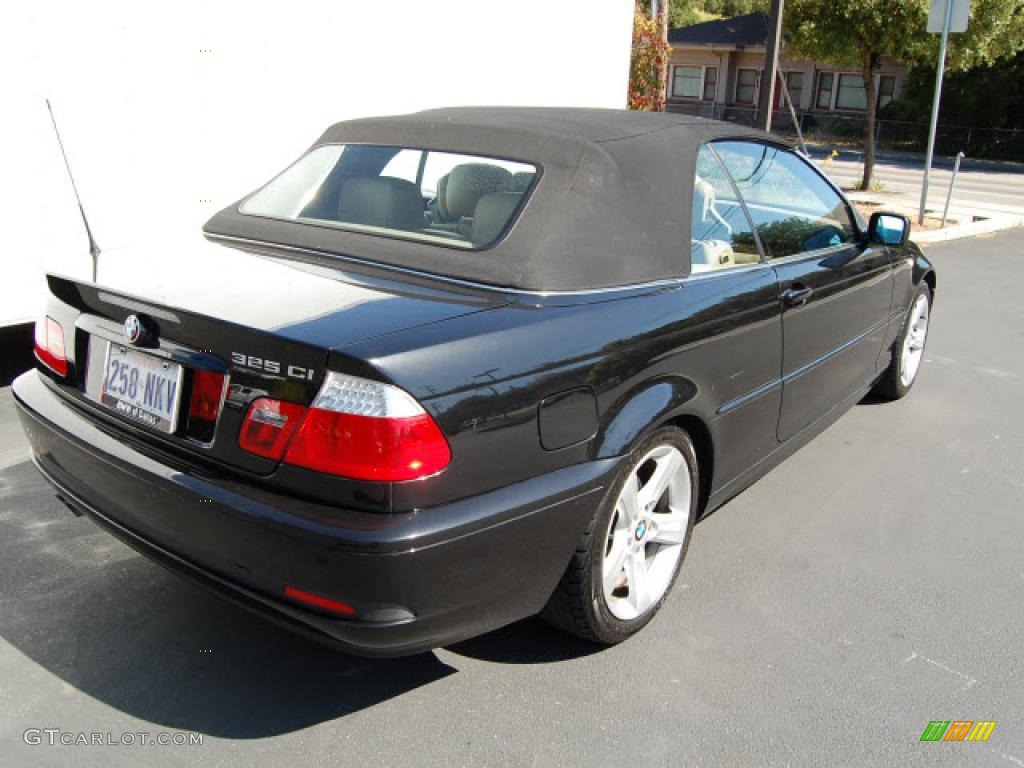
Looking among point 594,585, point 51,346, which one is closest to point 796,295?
point 594,585

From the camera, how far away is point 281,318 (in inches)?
94.7

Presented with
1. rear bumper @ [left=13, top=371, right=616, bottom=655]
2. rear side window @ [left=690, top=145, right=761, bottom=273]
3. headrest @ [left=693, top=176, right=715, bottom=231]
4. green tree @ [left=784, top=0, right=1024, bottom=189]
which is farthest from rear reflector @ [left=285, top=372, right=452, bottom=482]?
green tree @ [left=784, top=0, right=1024, bottom=189]

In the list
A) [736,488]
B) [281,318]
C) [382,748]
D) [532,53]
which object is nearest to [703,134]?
[736,488]

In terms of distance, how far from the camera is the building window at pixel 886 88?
42.6m

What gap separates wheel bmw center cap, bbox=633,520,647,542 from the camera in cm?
302

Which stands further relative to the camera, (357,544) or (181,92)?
(181,92)

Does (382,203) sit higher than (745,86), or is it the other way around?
(745,86)

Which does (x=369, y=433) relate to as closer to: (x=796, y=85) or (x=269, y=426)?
(x=269, y=426)

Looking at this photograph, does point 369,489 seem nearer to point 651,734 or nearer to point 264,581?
point 264,581

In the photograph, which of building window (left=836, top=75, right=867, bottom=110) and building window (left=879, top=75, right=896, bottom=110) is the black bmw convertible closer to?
building window (left=879, top=75, right=896, bottom=110)

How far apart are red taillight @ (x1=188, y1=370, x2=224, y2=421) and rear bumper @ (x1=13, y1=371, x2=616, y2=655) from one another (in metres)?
0.15

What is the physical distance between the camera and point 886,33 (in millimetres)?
15789
